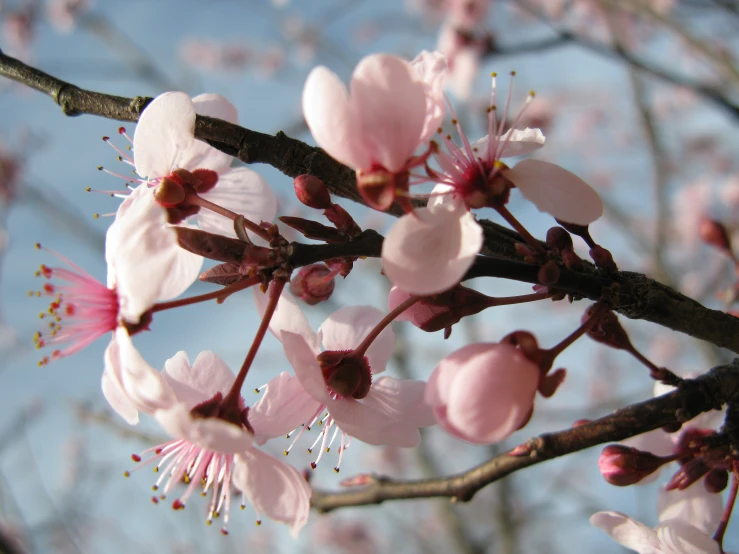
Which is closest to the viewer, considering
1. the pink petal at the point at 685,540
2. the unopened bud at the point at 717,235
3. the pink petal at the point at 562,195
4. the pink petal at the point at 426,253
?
the pink petal at the point at 426,253

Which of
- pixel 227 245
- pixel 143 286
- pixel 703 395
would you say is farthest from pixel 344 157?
pixel 703 395

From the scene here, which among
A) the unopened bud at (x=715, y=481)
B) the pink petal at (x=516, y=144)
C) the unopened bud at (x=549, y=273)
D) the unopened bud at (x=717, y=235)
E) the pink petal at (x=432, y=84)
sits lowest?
the unopened bud at (x=715, y=481)

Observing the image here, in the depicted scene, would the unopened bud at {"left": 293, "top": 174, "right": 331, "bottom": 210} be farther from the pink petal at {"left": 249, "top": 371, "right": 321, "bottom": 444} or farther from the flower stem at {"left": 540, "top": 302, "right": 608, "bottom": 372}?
the flower stem at {"left": 540, "top": 302, "right": 608, "bottom": 372}

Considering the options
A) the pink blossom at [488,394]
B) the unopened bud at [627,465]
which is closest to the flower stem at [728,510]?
the unopened bud at [627,465]

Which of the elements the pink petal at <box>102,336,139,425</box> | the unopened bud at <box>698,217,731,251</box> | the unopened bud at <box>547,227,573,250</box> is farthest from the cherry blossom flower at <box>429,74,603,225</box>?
the unopened bud at <box>698,217,731,251</box>

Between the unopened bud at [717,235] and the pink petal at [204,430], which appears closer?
the pink petal at [204,430]

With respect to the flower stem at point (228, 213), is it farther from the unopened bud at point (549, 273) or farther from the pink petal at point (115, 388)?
the unopened bud at point (549, 273)

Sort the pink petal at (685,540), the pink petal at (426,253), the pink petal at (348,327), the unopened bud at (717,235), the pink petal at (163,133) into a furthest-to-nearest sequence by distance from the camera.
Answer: the unopened bud at (717,235)
the pink petal at (348,327)
the pink petal at (685,540)
the pink petal at (163,133)
the pink petal at (426,253)

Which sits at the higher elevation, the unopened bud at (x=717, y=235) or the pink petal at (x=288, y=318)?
the unopened bud at (x=717, y=235)
